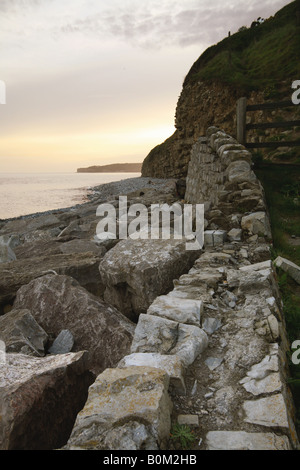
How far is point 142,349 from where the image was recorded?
2555 mm

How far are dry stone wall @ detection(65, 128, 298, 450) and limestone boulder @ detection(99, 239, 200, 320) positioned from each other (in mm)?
223

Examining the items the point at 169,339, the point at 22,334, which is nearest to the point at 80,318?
the point at 22,334

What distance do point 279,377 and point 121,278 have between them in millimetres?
2539

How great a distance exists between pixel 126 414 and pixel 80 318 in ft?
7.74

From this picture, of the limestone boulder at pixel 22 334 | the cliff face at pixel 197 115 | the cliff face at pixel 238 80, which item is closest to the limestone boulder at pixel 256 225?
the limestone boulder at pixel 22 334

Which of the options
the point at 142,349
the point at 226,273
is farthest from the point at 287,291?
the point at 142,349

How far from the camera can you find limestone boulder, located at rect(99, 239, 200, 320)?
13.5 ft

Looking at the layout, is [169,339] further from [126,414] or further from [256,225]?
[256,225]

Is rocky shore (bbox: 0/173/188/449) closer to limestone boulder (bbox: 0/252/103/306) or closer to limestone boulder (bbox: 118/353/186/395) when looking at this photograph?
limestone boulder (bbox: 0/252/103/306)

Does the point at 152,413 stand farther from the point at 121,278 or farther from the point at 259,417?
the point at 121,278

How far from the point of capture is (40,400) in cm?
216

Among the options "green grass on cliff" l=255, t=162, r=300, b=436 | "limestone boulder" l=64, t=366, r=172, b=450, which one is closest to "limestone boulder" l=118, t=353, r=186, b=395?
"limestone boulder" l=64, t=366, r=172, b=450

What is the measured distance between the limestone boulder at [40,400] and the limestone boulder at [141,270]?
161 centimetres

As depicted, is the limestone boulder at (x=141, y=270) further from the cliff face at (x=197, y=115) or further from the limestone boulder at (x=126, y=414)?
the cliff face at (x=197, y=115)
